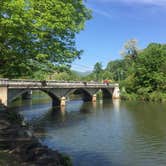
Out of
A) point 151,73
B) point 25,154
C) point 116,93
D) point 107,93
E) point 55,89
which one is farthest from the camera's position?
point 107,93

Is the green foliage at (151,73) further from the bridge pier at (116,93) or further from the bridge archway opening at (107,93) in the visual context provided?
the bridge archway opening at (107,93)

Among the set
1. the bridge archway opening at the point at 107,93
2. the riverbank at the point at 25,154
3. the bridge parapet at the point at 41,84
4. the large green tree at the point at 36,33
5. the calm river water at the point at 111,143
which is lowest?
the calm river water at the point at 111,143

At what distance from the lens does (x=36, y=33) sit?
83.0ft

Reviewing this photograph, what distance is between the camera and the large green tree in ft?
79.1

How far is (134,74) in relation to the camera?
10488 centimetres

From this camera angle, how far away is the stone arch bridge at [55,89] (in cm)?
5602

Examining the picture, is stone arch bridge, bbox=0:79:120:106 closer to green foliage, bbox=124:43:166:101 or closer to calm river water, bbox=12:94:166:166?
green foliage, bbox=124:43:166:101

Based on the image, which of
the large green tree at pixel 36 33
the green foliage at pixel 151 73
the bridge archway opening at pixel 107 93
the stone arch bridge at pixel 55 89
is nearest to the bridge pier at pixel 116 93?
the stone arch bridge at pixel 55 89

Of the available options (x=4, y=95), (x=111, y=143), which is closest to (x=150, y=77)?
(x=4, y=95)

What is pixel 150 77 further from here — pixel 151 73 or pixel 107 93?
pixel 107 93

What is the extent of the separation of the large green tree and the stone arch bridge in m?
20.8

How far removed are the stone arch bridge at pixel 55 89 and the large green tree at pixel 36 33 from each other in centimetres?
2077

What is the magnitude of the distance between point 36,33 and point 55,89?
178ft

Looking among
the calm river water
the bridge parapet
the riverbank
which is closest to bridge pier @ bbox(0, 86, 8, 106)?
the bridge parapet
